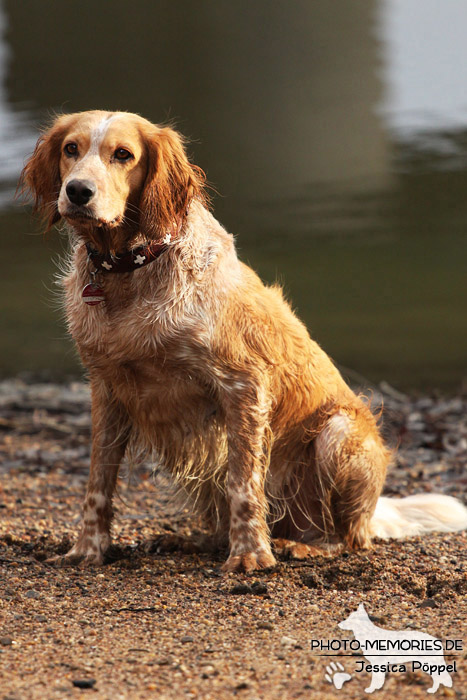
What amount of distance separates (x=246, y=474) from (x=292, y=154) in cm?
2026

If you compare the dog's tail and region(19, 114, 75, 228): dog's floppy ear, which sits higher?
region(19, 114, 75, 228): dog's floppy ear

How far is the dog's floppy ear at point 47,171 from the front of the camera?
4.18 m

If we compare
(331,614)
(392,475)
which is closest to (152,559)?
(331,614)

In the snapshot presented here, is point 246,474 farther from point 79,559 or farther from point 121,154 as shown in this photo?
point 121,154

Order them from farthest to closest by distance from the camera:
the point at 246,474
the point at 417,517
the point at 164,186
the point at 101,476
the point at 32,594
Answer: the point at 417,517 < the point at 101,476 < the point at 246,474 < the point at 164,186 < the point at 32,594

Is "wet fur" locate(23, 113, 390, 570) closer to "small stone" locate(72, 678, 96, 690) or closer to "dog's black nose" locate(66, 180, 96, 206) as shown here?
"dog's black nose" locate(66, 180, 96, 206)

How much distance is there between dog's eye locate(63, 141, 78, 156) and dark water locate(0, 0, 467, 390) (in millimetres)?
966

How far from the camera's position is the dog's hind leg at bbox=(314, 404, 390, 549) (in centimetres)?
469

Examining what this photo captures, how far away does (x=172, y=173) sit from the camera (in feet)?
13.5

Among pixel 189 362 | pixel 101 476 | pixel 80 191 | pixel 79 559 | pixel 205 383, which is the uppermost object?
pixel 80 191

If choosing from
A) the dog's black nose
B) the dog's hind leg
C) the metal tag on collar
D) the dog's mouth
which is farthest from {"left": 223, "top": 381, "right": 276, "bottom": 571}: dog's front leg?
the dog's black nose

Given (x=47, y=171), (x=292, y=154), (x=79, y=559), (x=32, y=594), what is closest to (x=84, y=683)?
(x=32, y=594)

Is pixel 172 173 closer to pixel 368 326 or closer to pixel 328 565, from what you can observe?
pixel 328 565

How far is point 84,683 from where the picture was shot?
114 inches
